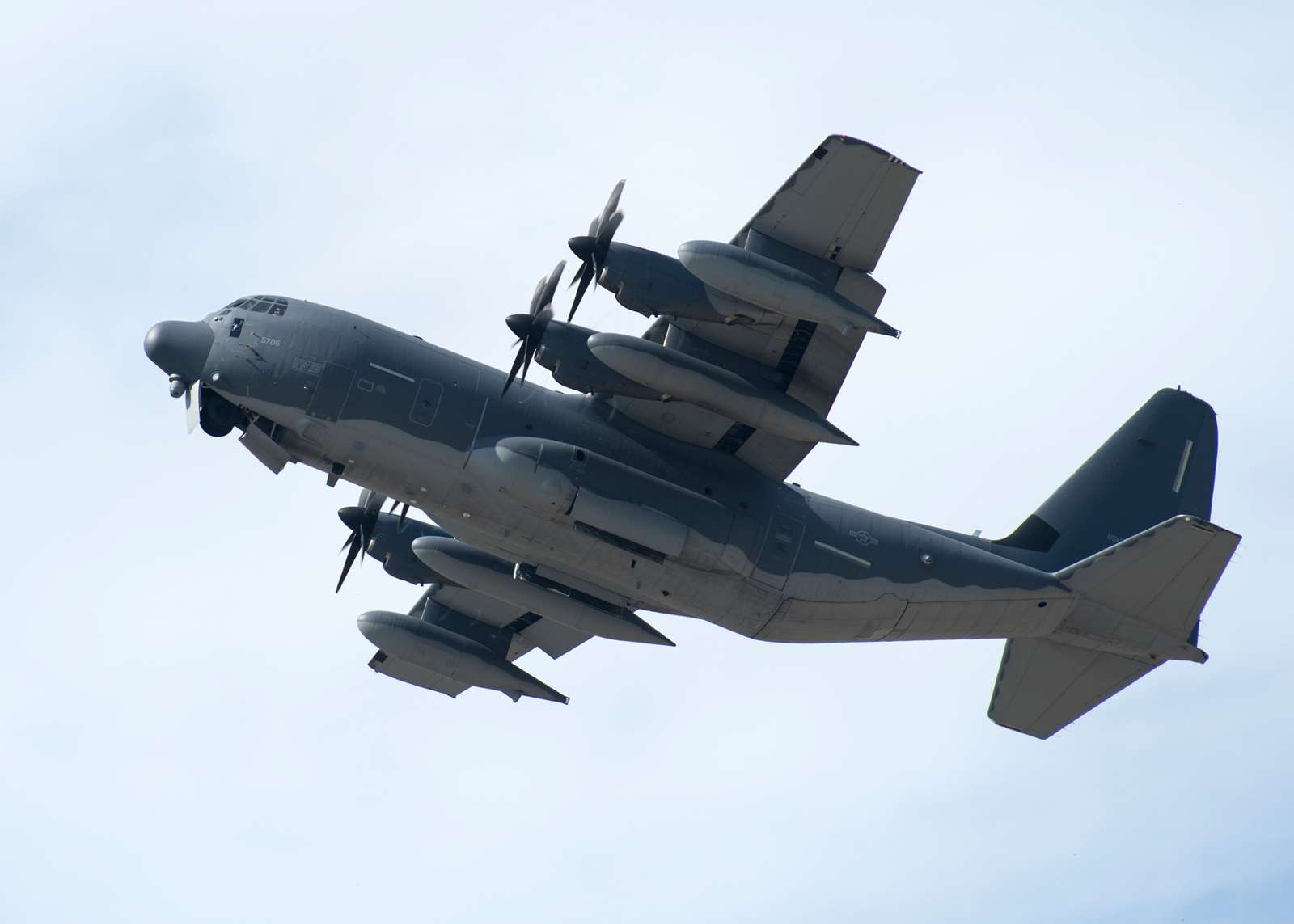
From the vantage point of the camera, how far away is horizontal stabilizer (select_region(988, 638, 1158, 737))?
29469mm

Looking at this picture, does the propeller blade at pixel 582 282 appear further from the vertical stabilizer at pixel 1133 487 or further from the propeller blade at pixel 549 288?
the vertical stabilizer at pixel 1133 487

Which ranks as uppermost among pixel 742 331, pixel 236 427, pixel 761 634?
pixel 742 331

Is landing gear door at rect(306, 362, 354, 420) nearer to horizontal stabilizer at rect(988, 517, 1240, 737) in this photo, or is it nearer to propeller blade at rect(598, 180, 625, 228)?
propeller blade at rect(598, 180, 625, 228)

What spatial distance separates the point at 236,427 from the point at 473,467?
414cm

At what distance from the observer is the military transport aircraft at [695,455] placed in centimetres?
2469

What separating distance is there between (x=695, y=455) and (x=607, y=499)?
2.33m

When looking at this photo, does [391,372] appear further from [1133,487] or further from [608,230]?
[1133,487]

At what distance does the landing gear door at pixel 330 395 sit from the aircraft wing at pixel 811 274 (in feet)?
15.6

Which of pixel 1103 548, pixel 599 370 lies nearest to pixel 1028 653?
pixel 1103 548

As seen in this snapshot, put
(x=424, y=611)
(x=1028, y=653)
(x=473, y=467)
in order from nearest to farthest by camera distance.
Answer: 1. (x=473, y=467)
2. (x=1028, y=653)
3. (x=424, y=611)

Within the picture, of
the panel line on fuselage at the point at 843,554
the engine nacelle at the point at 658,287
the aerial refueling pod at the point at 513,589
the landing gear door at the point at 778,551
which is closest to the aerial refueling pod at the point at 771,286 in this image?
the engine nacelle at the point at 658,287

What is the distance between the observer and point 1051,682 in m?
29.8

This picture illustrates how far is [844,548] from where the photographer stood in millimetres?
27031

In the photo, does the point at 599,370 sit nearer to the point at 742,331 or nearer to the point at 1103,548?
the point at 742,331
